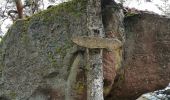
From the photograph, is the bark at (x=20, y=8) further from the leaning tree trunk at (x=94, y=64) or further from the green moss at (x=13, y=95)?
the leaning tree trunk at (x=94, y=64)

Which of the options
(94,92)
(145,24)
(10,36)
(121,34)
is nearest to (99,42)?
(94,92)

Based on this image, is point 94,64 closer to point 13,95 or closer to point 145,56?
point 145,56

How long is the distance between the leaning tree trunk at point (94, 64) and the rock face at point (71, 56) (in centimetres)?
67

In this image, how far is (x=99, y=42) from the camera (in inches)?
308

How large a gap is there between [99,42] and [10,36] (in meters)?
3.30

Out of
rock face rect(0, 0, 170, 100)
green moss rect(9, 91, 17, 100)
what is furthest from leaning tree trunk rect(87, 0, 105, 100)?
green moss rect(9, 91, 17, 100)

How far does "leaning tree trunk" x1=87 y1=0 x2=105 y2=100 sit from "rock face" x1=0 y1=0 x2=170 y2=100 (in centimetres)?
67

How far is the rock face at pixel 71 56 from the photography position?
900 cm

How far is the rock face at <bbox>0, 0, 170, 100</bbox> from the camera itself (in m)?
9.00

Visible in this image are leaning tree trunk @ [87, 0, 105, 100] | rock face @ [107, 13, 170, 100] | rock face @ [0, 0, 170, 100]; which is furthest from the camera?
rock face @ [107, 13, 170, 100]

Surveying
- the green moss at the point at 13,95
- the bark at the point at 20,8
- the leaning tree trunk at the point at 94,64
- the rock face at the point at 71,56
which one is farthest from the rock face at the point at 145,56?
the bark at the point at 20,8

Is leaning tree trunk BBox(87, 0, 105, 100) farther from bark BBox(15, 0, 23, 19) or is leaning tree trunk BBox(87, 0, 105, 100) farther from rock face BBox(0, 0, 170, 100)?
bark BBox(15, 0, 23, 19)

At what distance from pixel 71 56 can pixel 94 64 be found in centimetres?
107

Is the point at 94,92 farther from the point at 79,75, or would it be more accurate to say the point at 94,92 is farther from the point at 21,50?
the point at 21,50
